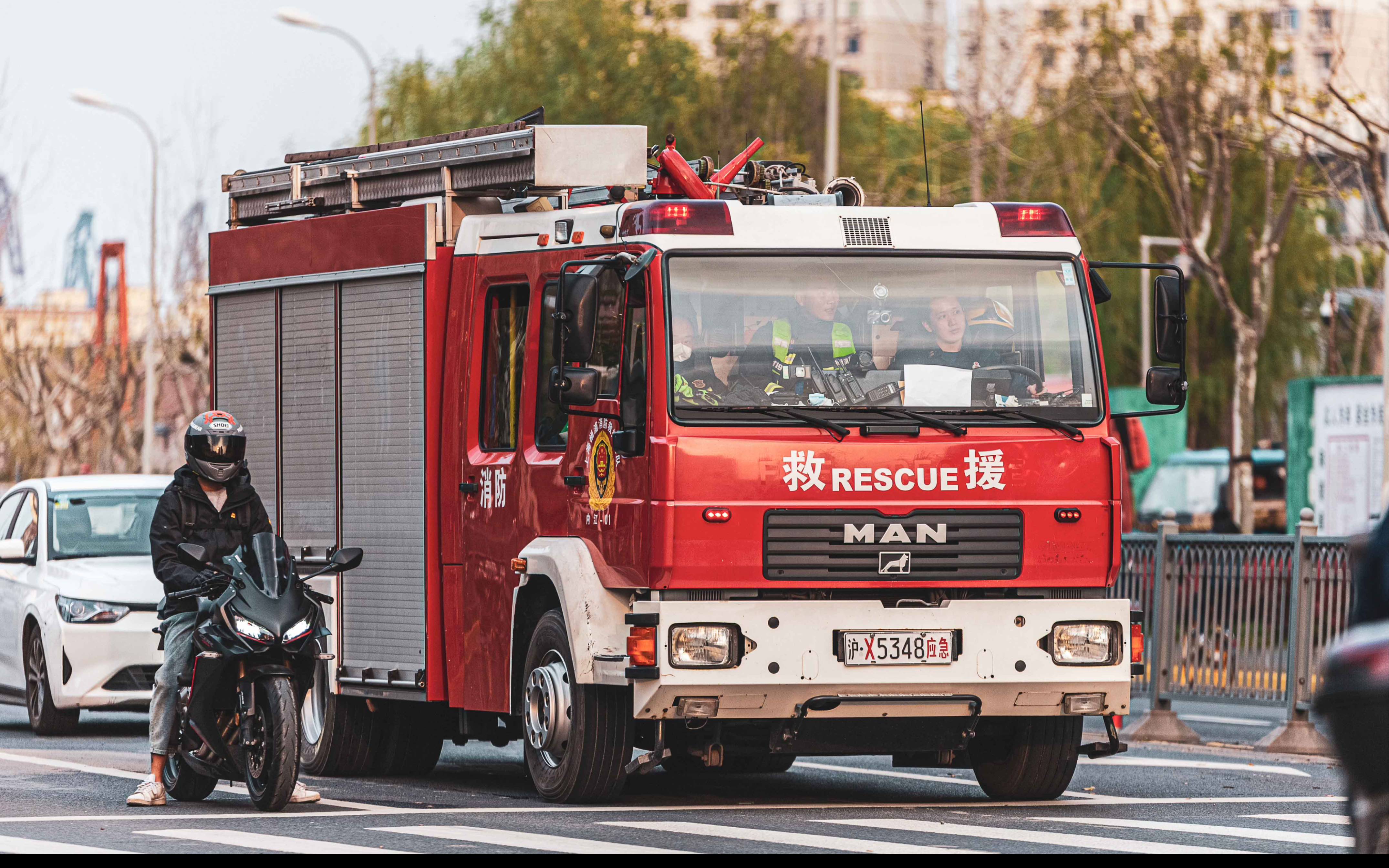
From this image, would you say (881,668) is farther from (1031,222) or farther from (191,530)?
(191,530)

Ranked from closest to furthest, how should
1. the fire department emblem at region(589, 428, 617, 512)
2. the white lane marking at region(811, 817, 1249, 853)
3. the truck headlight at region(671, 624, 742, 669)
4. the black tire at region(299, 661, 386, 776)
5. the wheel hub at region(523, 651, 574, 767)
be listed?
the white lane marking at region(811, 817, 1249, 853) → the truck headlight at region(671, 624, 742, 669) → the fire department emblem at region(589, 428, 617, 512) → the wheel hub at region(523, 651, 574, 767) → the black tire at region(299, 661, 386, 776)

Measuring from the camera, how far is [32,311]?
1816 inches

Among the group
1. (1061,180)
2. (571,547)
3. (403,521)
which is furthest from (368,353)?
(1061,180)

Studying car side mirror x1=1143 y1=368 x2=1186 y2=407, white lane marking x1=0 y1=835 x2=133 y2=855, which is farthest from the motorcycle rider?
car side mirror x1=1143 y1=368 x2=1186 y2=407

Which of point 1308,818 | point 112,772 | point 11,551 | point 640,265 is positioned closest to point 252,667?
point 640,265

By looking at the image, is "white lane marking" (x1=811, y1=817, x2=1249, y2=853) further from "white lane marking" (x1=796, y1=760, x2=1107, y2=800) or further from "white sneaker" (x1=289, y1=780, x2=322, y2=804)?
"white sneaker" (x1=289, y1=780, x2=322, y2=804)

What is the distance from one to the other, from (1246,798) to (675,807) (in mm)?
2861

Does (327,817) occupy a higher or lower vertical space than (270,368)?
lower

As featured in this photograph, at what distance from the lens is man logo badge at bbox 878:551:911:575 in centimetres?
1066

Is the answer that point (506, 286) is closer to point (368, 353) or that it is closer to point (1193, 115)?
point (368, 353)

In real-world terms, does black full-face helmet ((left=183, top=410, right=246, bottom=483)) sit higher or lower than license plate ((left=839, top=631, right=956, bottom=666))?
higher

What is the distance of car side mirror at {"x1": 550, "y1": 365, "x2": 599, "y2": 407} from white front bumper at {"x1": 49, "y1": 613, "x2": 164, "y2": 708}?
248 inches

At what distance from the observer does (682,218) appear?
A: 1084 centimetres

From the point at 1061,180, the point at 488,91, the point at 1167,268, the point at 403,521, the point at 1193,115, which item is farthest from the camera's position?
the point at 488,91
